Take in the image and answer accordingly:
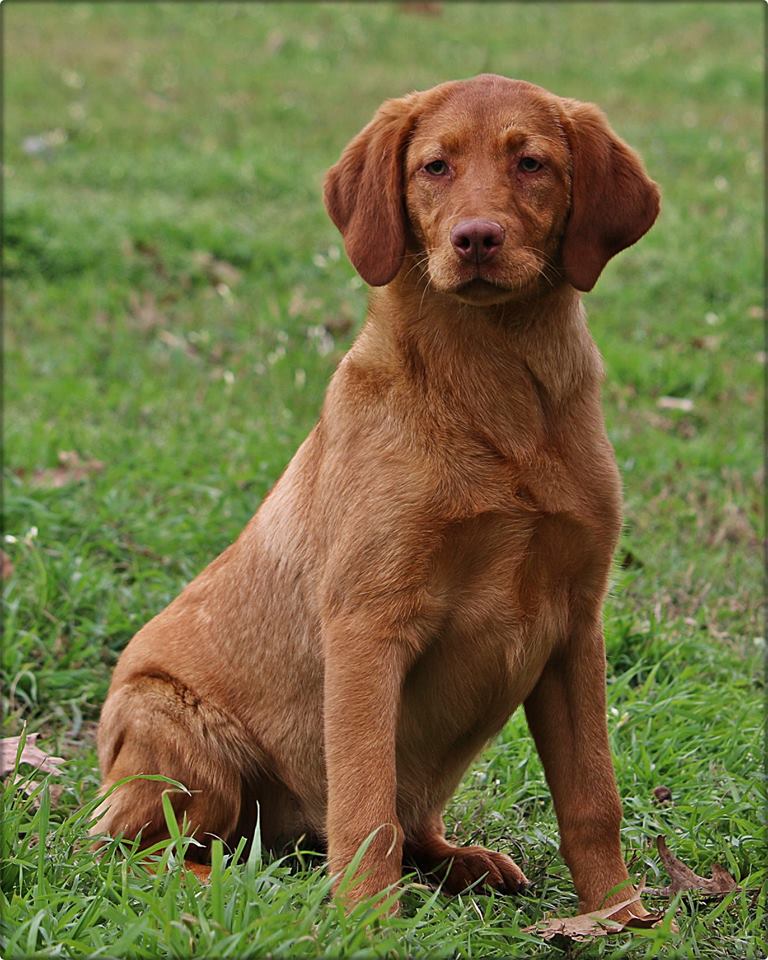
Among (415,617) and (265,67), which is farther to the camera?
(265,67)

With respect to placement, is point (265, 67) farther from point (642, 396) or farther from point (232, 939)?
point (232, 939)

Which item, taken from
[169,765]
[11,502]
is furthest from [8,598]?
[169,765]

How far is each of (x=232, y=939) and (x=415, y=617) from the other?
871mm

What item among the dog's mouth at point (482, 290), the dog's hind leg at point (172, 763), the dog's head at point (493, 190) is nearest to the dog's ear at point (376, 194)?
the dog's head at point (493, 190)

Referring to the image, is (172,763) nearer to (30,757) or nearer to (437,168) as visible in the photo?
(30,757)

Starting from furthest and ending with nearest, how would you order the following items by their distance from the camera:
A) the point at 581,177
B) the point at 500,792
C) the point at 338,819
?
1. the point at 500,792
2. the point at 581,177
3. the point at 338,819

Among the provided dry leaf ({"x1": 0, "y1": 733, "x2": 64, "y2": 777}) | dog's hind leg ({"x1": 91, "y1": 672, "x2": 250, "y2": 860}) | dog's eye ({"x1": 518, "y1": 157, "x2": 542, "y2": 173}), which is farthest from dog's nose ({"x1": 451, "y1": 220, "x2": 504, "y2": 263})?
dry leaf ({"x1": 0, "y1": 733, "x2": 64, "y2": 777})

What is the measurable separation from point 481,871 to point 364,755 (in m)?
0.73

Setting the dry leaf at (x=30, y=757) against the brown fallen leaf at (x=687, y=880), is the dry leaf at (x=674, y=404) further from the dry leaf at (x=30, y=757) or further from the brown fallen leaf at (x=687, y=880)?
the dry leaf at (x=30, y=757)

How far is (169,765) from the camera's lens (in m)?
3.39

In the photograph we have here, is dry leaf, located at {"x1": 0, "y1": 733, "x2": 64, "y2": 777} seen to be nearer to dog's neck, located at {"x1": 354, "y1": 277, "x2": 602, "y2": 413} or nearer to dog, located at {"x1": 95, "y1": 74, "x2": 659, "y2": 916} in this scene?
dog, located at {"x1": 95, "y1": 74, "x2": 659, "y2": 916}

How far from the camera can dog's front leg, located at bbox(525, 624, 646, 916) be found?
3.22 m

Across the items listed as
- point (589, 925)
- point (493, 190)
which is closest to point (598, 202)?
point (493, 190)

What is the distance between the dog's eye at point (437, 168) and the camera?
3129 millimetres
